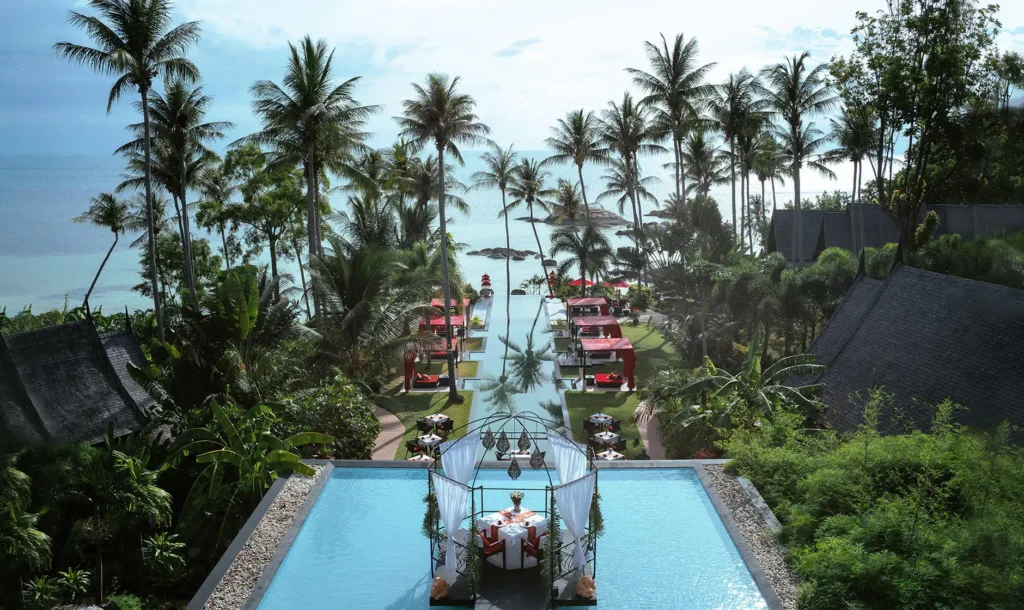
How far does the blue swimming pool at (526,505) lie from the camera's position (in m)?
12.2

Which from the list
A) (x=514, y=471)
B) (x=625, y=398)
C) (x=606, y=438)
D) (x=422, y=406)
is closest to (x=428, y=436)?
(x=606, y=438)

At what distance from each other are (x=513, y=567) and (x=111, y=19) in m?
20.6

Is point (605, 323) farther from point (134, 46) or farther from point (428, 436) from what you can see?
point (134, 46)

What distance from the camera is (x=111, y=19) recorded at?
23750 mm

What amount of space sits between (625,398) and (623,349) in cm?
200

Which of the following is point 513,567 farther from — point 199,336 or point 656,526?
point 199,336

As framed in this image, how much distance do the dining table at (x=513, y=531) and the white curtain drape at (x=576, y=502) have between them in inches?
27.8

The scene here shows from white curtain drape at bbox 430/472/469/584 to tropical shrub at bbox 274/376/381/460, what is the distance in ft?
22.7

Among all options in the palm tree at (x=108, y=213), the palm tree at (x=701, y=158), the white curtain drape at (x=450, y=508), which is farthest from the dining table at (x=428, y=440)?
the palm tree at (x=701, y=158)

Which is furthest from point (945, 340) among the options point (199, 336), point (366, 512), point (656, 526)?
point (199, 336)

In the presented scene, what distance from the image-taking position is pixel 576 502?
12.1 meters

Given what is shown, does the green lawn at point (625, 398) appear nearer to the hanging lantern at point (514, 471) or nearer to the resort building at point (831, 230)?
the hanging lantern at point (514, 471)

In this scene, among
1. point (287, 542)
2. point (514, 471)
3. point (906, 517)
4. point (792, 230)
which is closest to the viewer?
point (906, 517)

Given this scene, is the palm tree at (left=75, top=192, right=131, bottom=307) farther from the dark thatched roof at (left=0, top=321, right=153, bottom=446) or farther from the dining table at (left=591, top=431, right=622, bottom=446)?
the dining table at (left=591, top=431, right=622, bottom=446)
